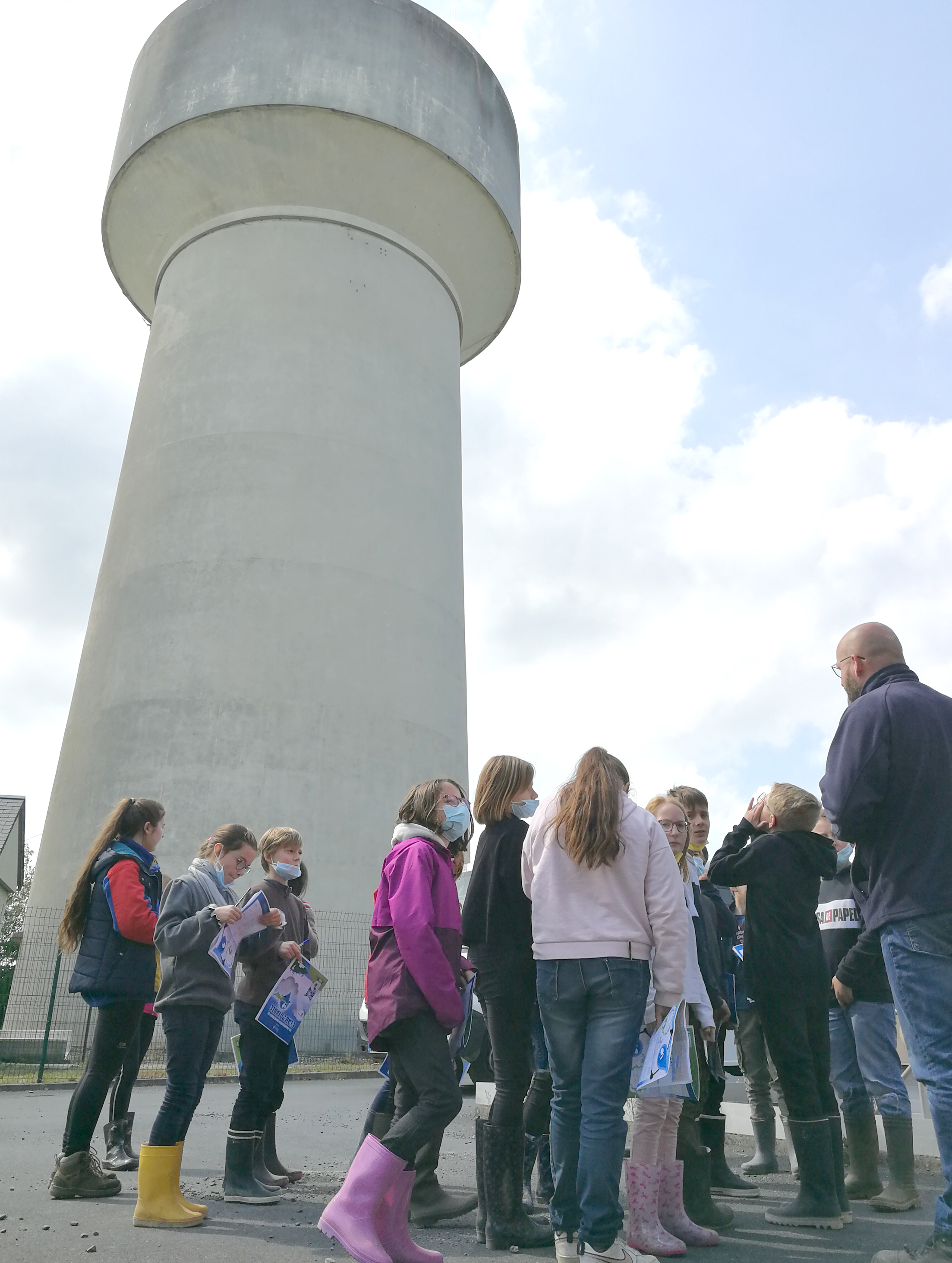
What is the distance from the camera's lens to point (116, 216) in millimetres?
17094

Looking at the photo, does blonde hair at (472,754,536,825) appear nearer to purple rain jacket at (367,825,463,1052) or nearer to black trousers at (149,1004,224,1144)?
purple rain jacket at (367,825,463,1052)

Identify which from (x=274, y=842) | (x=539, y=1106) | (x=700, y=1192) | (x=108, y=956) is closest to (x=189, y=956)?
(x=108, y=956)

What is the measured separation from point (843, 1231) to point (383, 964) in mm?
2230

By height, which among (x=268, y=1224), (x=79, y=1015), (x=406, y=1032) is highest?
(x=79, y=1015)

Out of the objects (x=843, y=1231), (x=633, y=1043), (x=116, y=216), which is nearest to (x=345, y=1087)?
(x=843, y=1231)

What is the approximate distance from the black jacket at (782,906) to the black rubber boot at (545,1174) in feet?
3.68

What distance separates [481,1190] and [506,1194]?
0.42 ft

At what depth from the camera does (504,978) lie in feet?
13.1

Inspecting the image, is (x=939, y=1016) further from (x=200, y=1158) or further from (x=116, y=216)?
(x=116, y=216)

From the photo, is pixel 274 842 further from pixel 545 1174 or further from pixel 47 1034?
pixel 47 1034

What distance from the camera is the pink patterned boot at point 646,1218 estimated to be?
12.1 feet

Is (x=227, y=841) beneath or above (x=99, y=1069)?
above

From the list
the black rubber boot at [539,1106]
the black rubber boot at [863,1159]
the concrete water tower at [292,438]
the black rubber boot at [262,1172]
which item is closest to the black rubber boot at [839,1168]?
the black rubber boot at [863,1159]

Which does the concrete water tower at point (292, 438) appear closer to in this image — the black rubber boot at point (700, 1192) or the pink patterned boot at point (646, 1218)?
the black rubber boot at point (700, 1192)
